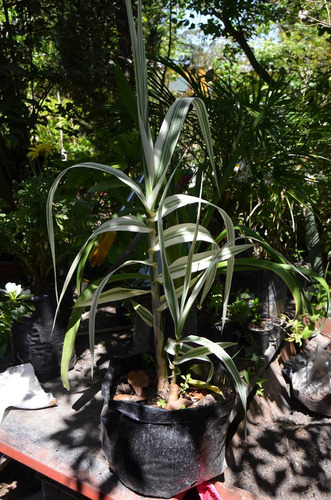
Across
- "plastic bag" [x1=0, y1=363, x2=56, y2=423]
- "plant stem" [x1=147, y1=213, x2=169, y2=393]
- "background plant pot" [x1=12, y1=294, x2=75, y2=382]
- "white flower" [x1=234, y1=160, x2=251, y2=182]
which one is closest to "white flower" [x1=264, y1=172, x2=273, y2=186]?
"white flower" [x1=234, y1=160, x2=251, y2=182]

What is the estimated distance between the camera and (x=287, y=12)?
4.60 metres

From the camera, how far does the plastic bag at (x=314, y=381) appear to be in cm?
250

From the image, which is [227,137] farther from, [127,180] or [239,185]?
[127,180]

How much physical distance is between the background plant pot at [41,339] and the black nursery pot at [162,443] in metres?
0.65

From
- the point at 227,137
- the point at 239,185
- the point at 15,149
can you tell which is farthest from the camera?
the point at 15,149

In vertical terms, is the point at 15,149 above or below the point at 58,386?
above

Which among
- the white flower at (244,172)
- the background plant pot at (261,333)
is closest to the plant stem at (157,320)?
the background plant pot at (261,333)

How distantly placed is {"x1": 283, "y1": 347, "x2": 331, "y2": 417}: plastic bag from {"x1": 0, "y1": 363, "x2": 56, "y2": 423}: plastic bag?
131 centimetres

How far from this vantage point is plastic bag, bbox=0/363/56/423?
199 centimetres

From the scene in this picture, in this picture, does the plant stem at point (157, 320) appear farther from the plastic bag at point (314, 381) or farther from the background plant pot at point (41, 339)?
the plastic bag at point (314, 381)

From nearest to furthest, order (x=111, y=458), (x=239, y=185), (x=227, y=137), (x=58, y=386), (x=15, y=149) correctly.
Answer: (x=111, y=458) < (x=58, y=386) < (x=227, y=137) < (x=239, y=185) < (x=15, y=149)

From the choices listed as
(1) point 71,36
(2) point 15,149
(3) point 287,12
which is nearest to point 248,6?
(3) point 287,12

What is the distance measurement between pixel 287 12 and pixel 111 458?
438 centimetres

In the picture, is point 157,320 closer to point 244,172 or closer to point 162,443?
point 162,443
